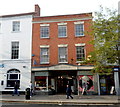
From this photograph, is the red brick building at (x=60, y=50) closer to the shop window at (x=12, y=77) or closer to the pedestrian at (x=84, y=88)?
the pedestrian at (x=84, y=88)

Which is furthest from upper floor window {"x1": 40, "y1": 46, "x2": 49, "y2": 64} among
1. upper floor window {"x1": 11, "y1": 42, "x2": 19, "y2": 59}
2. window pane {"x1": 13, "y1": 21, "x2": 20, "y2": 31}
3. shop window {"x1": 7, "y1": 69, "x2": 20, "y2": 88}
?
window pane {"x1": 13, "y1": 21, "x2": 20, "y2": 31}

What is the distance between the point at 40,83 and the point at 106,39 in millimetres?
10203

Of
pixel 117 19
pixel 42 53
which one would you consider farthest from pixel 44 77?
pixel 117 19

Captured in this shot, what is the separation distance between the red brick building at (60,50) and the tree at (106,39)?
4.51m

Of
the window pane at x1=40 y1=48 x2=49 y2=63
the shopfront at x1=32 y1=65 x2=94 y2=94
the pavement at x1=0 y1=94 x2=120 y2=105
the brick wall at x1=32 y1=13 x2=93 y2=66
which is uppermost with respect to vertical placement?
the brick wall at x1=32 y1=13 x2=93 y2=66

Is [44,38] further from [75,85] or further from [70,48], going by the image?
[75,85]

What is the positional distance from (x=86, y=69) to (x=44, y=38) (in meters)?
6.84

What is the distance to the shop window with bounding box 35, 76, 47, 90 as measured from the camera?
20578 millimetres

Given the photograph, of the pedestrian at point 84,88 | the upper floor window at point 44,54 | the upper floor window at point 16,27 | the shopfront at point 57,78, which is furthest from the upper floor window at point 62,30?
the pedestrian at point 84,88

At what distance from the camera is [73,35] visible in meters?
21.2

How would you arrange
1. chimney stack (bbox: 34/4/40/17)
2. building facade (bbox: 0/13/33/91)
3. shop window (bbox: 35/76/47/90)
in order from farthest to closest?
chimney stack (bbox: 34/4/40/17)
building facade (bbox: 0/13/33/91)
shop window (bbox: 35/76/47/90)

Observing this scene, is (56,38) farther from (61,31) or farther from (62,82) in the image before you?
(62,82)

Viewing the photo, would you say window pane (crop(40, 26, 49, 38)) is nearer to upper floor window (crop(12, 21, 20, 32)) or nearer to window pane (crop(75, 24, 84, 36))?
upper floor window (crop(12, 21, 20, 32))

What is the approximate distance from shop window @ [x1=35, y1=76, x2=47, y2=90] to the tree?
7.58 meters
